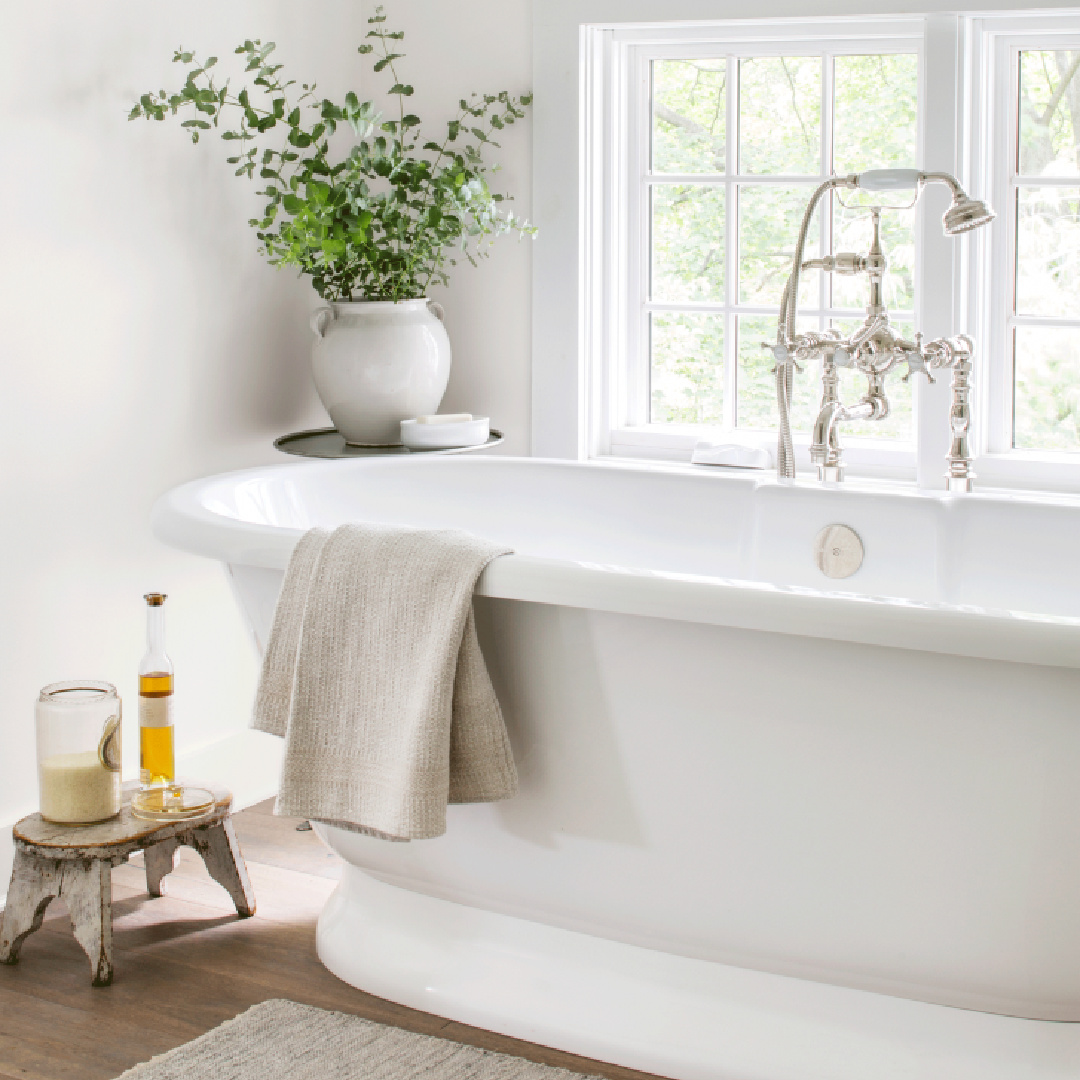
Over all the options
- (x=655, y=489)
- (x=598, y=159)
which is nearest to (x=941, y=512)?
(x=655, y=489)

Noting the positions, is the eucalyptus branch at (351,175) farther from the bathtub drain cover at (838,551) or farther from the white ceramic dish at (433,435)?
the bathtub drain cover at (838,551)

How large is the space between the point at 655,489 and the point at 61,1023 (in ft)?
4.22

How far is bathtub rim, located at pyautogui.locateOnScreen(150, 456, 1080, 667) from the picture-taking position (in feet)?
4.83

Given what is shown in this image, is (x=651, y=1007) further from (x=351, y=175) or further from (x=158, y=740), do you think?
(x=351, y=175)

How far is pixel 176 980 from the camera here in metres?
2.14

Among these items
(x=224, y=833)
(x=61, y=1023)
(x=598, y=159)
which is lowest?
(x=61, y=1023)

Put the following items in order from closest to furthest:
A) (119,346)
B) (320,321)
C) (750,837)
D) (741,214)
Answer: (750,837), (119,346), (320,321), (741,214)

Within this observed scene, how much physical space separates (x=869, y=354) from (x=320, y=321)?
42.0 inches

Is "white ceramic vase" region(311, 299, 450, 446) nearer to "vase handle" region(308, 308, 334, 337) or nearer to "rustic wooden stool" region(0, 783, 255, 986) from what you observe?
"vase handle" region(308, 308, 334, 337)

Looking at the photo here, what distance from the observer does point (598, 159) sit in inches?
116

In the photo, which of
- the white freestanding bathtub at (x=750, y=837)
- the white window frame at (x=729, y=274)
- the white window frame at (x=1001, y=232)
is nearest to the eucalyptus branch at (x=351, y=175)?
the white window frame at (x=729, y=274)

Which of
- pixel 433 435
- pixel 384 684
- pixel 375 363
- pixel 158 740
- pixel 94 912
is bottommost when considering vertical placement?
pixel 94 912

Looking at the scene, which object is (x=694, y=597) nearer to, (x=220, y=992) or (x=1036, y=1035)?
(x=1036, y=1035)

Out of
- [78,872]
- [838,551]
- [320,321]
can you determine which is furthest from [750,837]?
[320,321]
